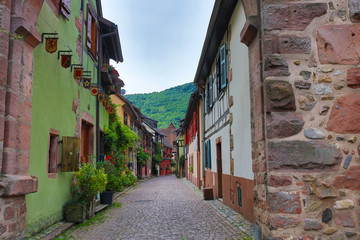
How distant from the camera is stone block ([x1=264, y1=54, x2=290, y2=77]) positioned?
391 centimetres

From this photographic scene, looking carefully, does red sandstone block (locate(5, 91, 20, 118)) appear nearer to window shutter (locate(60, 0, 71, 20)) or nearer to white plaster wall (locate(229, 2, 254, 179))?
window shutter (locate(60, 0, 71, 20))

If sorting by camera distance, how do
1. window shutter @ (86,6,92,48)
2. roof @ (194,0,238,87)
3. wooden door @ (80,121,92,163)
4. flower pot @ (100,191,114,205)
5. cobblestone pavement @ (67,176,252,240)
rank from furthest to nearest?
flower pot @ (100,191,114,205) → wooden door @ (80,121,92,163) → window shutter @ (86,6,92,48) → roof @ (194,0,238,87) → cobblestone pavement @ (67,176,252,240)

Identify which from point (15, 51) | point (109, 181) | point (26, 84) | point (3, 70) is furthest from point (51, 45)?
point (109, 181)

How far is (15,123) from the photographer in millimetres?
3855

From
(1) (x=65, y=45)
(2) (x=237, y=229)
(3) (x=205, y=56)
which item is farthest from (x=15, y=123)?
(3) (x=205, y=56)

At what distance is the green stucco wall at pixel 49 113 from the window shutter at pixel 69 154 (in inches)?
→ 7.4

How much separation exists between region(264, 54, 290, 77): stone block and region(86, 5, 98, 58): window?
637 cm

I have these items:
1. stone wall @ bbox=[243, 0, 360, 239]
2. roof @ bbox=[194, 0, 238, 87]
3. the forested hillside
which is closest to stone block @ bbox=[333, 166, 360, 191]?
stone wall @ bbox=[243, 0, 360, 239]

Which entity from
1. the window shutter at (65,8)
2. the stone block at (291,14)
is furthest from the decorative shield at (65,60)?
the stone block at (291,14)

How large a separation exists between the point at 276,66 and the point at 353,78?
89cm

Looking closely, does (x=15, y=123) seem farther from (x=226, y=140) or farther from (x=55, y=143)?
(x=226, y=140)

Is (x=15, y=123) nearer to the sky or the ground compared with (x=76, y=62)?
nearer to the ground

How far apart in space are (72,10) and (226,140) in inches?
200

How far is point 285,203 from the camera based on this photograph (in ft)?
12.3
